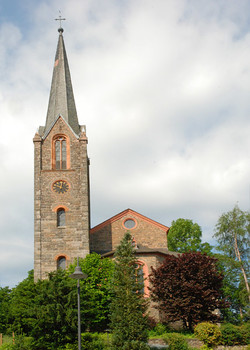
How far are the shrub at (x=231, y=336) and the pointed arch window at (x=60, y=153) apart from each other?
2050 centimetres

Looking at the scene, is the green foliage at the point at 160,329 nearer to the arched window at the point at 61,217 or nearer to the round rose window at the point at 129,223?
the round rose window at the point at 129,223

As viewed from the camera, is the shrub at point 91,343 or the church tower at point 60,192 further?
the church tower at point 60,192

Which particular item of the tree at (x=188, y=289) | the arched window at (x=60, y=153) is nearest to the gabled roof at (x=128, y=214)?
the arched window at (x=60, y=153)

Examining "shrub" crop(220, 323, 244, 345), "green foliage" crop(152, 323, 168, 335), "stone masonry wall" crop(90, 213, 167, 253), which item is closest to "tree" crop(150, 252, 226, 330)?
"green foliage" crop(152, 323, 168, 335)

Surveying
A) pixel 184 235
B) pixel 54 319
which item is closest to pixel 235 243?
pixel 184 235

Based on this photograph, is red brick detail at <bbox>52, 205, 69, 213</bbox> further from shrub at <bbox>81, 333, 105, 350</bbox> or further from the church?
shrub at <bbox>81, 333, 105, 350</bbox>

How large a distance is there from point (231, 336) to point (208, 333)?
1685 millimetres

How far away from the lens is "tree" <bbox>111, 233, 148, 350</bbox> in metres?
23.8

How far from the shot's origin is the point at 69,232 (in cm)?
3862

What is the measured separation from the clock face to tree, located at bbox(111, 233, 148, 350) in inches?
583

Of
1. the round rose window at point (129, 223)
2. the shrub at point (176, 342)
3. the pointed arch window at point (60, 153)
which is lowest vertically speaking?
the shrub at point (176, 342)

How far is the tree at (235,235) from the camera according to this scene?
45062 mm

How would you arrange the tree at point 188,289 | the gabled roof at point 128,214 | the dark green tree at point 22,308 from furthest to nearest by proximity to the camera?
the gabled roof at point 128,214
the tree at point 188,289
the dark green tree at point 22,308

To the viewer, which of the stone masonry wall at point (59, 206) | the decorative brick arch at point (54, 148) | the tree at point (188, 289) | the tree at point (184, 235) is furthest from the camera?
the tree at point (184, 235)
